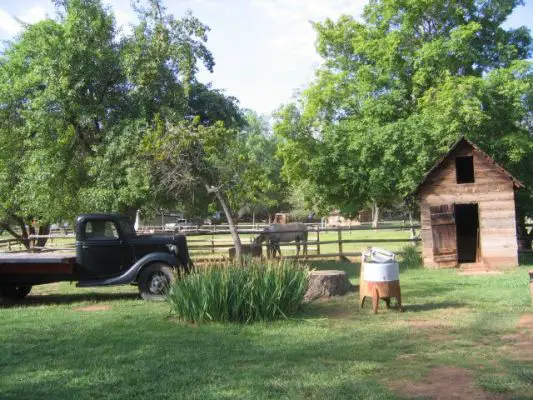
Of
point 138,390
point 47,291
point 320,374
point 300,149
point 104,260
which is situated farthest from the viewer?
point 300,149

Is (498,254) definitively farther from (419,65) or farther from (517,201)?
(419,65)

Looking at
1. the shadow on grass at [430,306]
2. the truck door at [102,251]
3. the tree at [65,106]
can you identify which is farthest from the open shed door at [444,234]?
the tree at [65,106]

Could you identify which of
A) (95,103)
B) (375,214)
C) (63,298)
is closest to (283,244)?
(95,103)

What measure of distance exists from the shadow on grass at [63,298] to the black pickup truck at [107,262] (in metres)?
0.43

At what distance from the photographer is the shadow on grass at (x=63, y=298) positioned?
11.9 m

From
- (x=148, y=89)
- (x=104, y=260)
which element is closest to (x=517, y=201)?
(x=148, y=89)

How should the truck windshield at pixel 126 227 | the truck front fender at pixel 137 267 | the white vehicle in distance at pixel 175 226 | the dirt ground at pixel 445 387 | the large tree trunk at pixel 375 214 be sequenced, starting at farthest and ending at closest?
the white vehicle in distance at pixel 175 226, the large tree trunk at pixel 375 214, the truck windshield at pixel 126 227, the truck front fender at pixel 137 267, the dirt ground at pixel 445 387

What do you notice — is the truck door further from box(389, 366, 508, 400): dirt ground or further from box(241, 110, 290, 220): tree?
box(389, 366, 508, 400): dirt ground

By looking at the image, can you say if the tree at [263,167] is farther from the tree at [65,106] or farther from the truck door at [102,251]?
the tree at [65,106]

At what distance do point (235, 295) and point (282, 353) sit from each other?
208 centimetres

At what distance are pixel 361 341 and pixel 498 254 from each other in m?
11.2

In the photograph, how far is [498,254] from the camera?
16812mm

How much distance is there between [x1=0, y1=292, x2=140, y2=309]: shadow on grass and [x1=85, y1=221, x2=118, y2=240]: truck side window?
1447 mm

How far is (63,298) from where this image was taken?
41.4 feet
